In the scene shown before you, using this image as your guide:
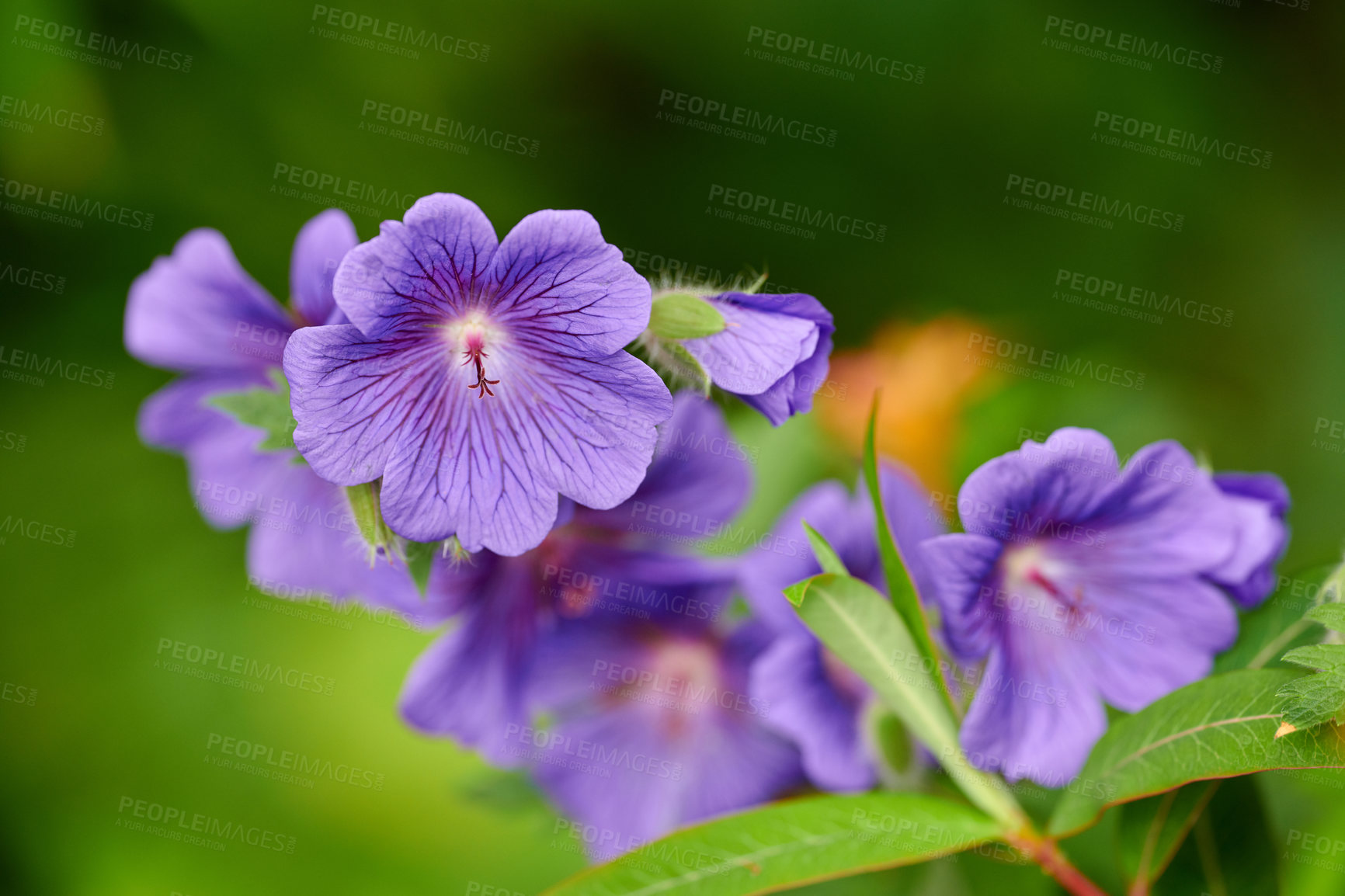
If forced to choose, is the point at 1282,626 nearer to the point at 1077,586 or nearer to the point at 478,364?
the point at 1077,586

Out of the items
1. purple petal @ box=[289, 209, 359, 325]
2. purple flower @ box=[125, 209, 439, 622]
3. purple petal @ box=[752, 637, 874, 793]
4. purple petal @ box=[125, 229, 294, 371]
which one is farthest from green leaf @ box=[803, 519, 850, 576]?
purple petal @ box=[125, 229, 294, 371]

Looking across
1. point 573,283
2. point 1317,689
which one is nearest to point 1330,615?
point 1317,689

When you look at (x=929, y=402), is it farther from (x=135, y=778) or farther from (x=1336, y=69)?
(x=135, y=778)

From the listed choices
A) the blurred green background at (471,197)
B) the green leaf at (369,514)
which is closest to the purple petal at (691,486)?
the green leaf at (369,514)

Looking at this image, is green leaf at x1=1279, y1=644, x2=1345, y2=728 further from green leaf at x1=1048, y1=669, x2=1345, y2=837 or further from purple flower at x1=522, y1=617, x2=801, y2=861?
purple flower at x1=522, y1=617, x2=801, y2=861

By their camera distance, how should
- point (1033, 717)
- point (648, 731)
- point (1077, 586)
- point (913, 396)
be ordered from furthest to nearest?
point (913, 396) < point (648, 731) < point (1077, 586) < point (1033, 717)

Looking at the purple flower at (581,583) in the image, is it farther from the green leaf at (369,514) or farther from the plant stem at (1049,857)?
the plant stem at (1049,857)
